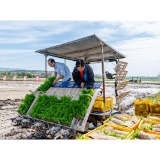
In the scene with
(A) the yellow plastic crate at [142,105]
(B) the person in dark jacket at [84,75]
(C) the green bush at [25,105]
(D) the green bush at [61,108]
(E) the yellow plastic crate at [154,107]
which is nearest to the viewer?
(D) the green bush at [61,108]

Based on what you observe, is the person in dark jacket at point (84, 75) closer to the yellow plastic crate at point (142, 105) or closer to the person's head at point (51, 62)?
the person's head at point (51, 62)

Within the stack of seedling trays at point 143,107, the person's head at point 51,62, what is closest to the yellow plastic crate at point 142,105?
→ the stack of seedling trays at point 143,107

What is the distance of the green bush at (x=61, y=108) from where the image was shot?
3545 millimetres

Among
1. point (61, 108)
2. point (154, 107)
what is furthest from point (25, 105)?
→ point (154, 107)

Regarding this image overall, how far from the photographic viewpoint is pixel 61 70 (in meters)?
5.57

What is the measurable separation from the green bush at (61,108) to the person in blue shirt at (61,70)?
126 cm

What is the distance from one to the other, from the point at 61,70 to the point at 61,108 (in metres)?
2.07

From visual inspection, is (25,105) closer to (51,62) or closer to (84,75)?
(51,62)

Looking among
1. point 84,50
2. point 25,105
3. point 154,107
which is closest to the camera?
point 25,105

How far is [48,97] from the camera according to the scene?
→ 4676mm

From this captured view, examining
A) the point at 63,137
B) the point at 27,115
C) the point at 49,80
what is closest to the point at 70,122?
the point at 63,137

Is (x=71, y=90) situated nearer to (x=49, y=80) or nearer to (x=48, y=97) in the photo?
(x=48, y=97)

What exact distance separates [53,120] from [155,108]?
412cm

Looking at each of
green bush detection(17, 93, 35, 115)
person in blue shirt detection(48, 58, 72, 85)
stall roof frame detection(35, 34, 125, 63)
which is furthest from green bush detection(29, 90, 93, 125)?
stall roof frame detection(35, 34, 125, 63)
